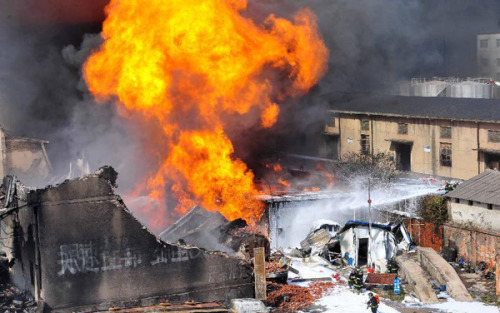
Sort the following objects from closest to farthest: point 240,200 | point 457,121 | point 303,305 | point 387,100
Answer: point 303,305 < point 240,200 < point 457,121 < point 387,100

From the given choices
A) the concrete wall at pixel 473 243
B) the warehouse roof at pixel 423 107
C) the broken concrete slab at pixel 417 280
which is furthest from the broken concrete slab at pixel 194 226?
the warehouse roof at pixel 423 107

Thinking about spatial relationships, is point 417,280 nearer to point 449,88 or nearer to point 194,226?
point 194,226

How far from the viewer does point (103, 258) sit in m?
22.4

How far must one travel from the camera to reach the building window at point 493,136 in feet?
133

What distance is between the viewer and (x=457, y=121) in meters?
42.2

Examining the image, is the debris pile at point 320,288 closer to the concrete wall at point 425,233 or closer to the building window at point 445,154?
the concrete wall at point 425,233

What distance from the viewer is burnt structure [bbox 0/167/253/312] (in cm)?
2189

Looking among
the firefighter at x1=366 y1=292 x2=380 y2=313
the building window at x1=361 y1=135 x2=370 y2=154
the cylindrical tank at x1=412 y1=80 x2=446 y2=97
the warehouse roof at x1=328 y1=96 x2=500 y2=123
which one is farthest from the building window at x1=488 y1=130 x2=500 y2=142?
the cylindrical tank at x1=412 y1=80 x2=446 y2=97

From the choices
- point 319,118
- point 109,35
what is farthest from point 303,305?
point 319,118

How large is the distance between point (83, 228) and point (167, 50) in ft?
51.8

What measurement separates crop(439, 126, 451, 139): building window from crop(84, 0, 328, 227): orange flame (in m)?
12.2

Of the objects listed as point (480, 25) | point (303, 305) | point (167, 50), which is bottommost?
point (303, 305)

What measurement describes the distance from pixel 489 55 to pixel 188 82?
49033 mm

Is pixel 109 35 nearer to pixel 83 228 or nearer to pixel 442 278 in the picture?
pixel 83 228
